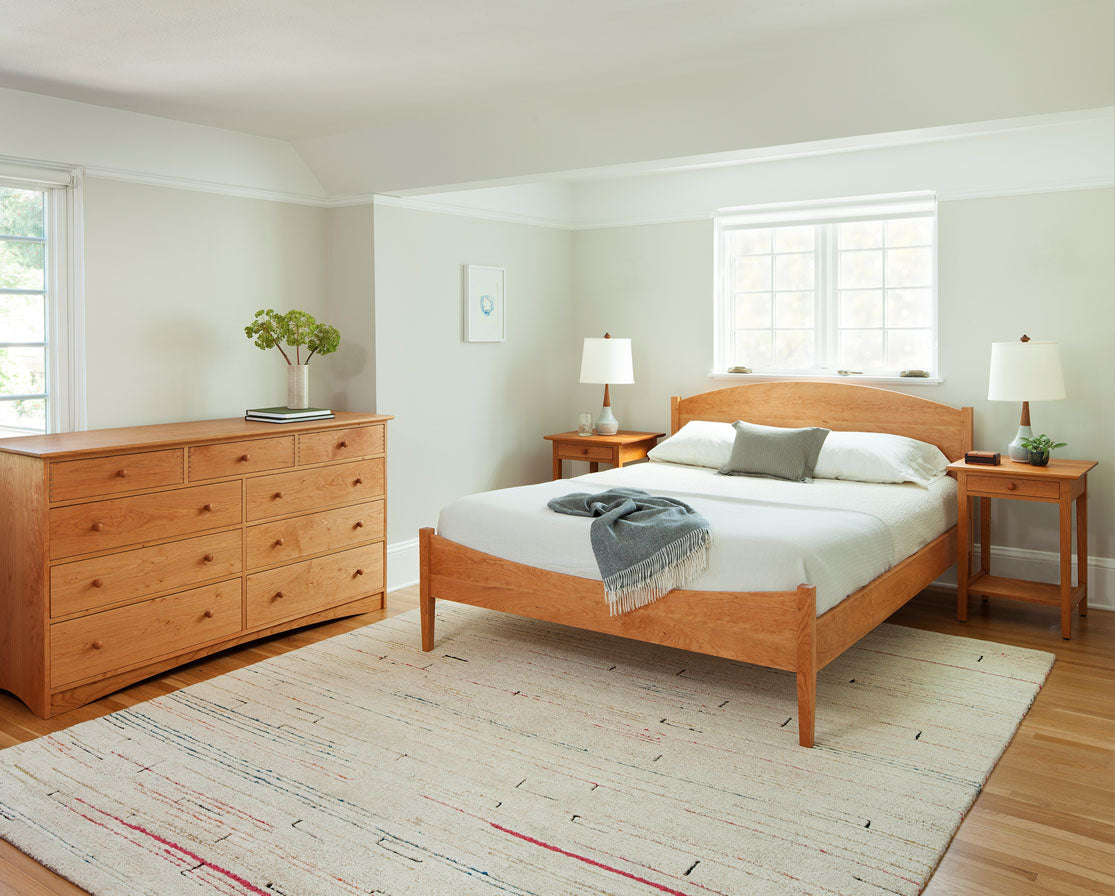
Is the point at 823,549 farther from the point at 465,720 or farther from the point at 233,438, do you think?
the point at 233,438

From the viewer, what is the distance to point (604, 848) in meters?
2.35

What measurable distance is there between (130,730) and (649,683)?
181 centimetres

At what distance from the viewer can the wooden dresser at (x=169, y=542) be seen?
3195 mm

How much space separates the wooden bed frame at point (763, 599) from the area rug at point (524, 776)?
24cm

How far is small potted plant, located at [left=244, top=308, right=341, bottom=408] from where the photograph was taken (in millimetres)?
4270

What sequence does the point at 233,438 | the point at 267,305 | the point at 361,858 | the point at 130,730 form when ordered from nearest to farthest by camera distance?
1. the point at 361,858
2. the point at 130,730
3. the point at 233,438
4. the point at 267,305

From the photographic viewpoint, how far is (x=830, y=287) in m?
5.16

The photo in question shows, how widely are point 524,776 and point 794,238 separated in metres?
3.62

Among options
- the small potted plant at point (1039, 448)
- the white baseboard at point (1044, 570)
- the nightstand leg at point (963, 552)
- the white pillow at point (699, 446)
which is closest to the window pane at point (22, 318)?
the white pillow at point (699, 446)

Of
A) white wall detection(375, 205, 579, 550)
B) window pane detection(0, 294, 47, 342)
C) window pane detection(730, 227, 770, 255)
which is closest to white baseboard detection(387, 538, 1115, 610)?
white wall detection(375, 205, 579, 550)

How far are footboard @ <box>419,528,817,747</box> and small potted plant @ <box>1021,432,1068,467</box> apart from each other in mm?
1867

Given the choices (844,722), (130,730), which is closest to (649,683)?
(844,722)

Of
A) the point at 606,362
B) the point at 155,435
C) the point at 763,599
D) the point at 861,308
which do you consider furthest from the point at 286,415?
the point at 861,308

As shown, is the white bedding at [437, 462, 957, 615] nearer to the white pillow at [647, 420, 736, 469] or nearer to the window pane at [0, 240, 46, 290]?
the white pillow at [647, 420, 736, 469]
